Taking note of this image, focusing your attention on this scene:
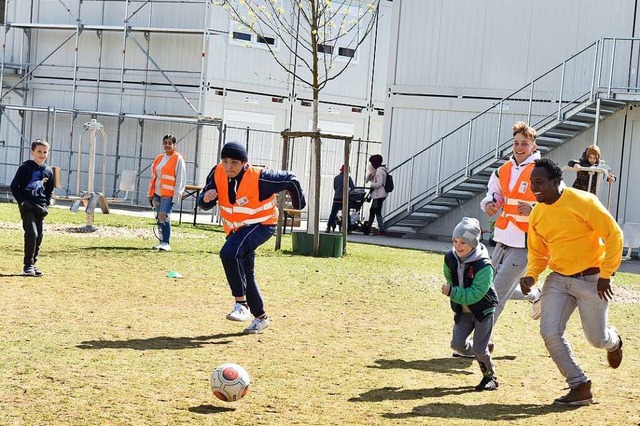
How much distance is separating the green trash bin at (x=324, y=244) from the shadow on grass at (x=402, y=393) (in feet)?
35.5

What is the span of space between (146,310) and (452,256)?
426cm

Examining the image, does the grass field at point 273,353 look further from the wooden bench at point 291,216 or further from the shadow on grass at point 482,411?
the wooden bench at point 291,216

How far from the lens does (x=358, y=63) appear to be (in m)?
36.0

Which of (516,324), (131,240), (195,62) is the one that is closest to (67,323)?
(516,324)

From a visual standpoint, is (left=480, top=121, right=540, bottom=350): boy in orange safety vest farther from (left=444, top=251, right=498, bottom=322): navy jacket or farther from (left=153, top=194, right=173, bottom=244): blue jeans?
(left=153, top=194, right=173, bottom=244): blue jeans

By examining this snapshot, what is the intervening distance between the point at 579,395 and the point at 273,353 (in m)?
2.76

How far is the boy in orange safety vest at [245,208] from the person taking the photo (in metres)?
11.1

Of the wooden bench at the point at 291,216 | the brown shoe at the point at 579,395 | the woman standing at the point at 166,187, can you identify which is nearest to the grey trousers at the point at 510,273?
the brown shoe at the point at 579,395

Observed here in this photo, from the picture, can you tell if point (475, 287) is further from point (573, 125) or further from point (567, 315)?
point (573, 125)

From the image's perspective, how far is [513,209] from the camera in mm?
10625

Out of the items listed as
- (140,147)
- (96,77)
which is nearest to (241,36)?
(140,147)

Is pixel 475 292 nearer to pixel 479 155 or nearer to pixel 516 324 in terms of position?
pixel 516 324

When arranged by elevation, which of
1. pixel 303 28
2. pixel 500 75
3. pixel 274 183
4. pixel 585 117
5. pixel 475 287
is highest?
pixel 303 28

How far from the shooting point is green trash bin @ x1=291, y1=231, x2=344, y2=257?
19922mm
